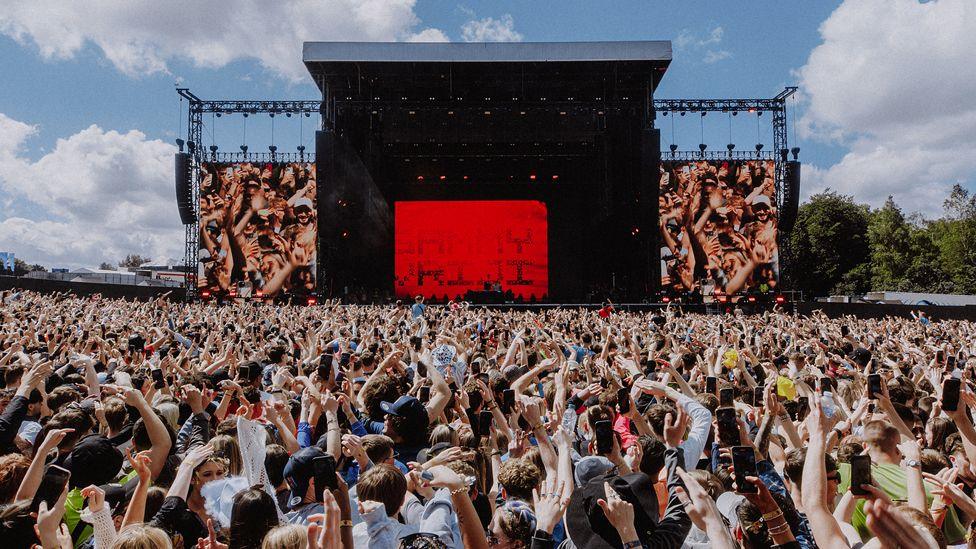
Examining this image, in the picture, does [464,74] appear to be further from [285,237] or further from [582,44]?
[285,237]

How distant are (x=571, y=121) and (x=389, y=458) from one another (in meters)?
→ 23.7

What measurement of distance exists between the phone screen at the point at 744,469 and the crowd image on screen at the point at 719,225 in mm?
27070

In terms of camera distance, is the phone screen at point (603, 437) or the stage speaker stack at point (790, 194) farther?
the stage speaker stack at point (790, 194)

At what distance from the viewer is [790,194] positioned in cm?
2689

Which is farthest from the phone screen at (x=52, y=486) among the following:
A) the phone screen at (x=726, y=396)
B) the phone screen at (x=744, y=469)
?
the phone screen at (x=726, y=396)

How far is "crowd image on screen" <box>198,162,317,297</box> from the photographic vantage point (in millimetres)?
27000

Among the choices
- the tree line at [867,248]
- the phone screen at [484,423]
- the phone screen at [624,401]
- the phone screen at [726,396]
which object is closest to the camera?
the phone screen at [726,396]

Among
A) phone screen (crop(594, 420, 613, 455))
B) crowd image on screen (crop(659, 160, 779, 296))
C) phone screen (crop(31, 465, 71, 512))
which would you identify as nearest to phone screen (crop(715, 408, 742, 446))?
phone screen (crop(594, 420, 613, 455))

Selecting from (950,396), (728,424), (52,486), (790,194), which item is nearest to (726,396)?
(728,424)

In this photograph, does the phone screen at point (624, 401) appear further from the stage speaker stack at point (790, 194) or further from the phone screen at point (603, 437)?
the stage speaker stack at point (790, 194)

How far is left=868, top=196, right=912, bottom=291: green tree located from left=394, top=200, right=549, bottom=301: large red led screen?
30.9 meters

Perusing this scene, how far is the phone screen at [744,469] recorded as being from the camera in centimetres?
183

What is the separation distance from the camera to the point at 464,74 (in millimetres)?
25953

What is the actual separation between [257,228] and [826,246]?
45.0 metres
